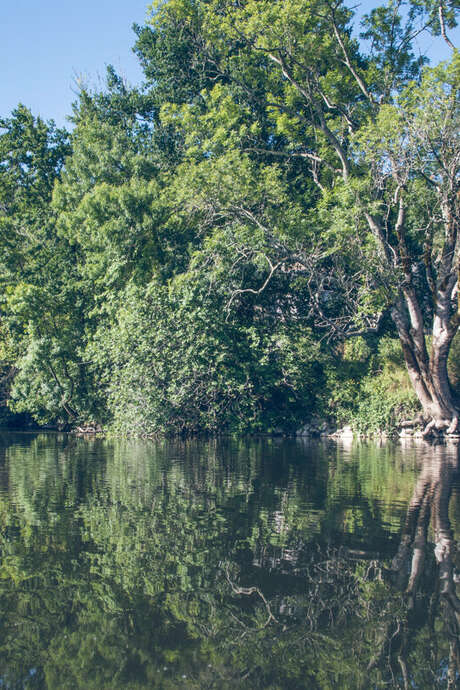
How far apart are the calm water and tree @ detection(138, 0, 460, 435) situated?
13379mm

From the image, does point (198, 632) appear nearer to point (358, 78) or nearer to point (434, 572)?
point (434, 572)

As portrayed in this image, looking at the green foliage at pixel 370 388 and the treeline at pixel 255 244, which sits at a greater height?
the treeline at pixel 255 244

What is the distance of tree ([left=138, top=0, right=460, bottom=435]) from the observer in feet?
72.2

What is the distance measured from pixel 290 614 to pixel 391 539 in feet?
8.45

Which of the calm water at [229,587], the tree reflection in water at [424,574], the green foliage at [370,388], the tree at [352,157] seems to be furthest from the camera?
the green foliage at [370,388]

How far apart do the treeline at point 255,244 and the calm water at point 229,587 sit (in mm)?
13330

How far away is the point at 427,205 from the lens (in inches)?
922

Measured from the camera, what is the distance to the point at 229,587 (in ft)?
18.4

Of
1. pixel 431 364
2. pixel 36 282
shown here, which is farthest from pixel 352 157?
pixel 36 282

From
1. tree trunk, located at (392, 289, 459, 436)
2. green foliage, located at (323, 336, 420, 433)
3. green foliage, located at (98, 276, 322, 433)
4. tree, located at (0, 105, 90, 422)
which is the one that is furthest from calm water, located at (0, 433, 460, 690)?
tree, located at (0, 105, 90, 422)

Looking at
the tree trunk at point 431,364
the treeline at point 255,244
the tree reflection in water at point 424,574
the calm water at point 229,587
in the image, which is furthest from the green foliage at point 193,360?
the tree reflection in water at point 424,574

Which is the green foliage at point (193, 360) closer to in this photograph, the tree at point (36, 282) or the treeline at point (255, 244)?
the treeline at point (255, 244)

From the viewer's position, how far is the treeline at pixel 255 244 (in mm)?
23562

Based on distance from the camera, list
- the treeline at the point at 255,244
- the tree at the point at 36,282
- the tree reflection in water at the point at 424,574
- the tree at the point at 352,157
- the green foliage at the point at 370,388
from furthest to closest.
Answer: the tree at the point at 36,282 < the green foliage at the point at 370,388 < the treeline at the point at 255,244 < the tree at the point at 352,157 < the tree reflection in water at the point at 424,574
